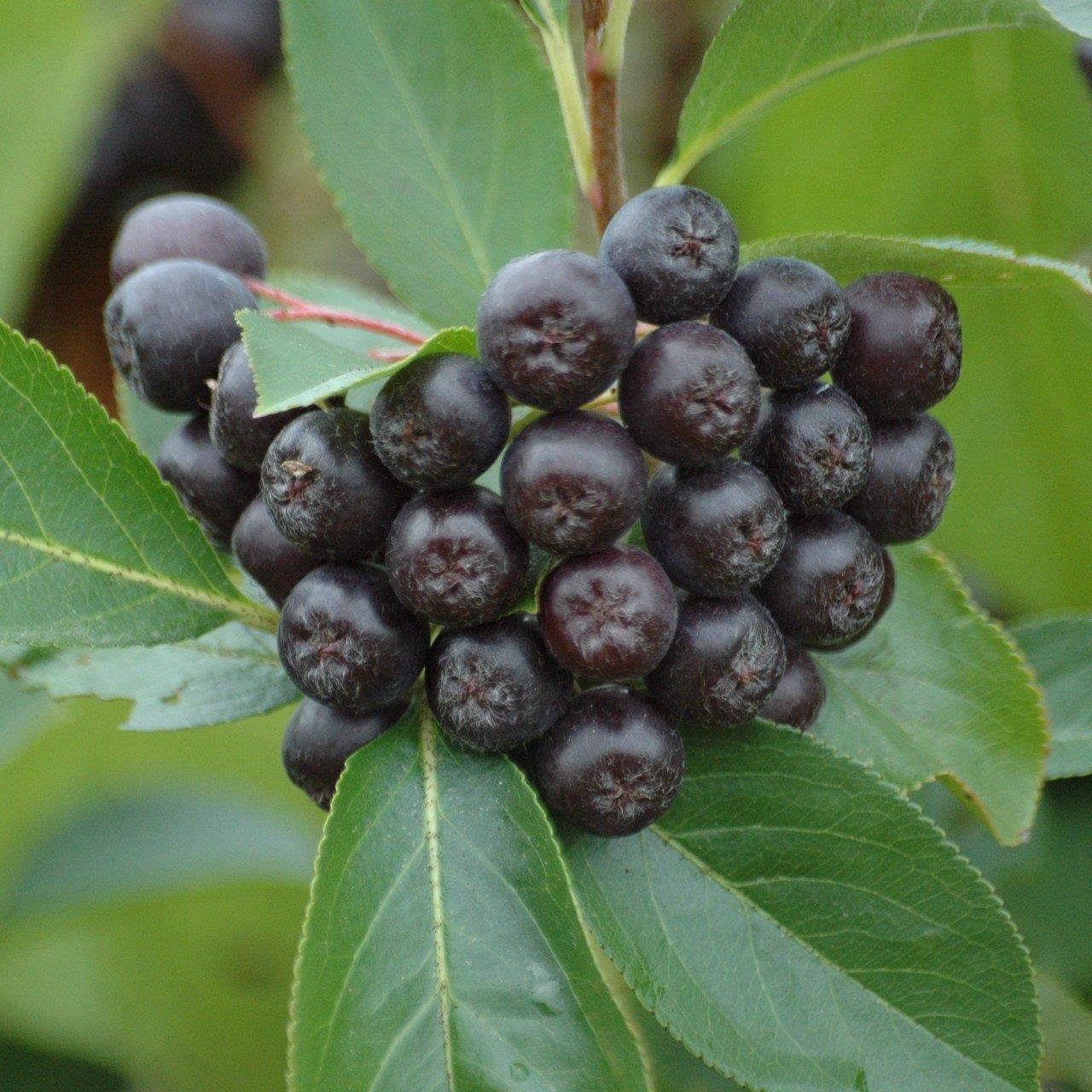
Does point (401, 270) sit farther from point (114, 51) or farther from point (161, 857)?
point (114, 51)

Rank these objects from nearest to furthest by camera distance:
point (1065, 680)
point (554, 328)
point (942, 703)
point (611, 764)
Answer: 1. point (554, 328)
2. point (611, 764)
3. point (942, 703)
4. point (1065, 680)

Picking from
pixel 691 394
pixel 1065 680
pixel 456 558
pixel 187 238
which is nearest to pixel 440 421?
pixel 456 558

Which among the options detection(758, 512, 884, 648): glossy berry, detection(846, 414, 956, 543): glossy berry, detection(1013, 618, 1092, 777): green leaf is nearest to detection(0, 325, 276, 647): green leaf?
detection(758, 512, 884, 648): glossy berry

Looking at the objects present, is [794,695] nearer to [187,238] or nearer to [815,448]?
[815,448]

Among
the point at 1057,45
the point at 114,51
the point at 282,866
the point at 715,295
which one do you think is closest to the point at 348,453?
the point at 715,295

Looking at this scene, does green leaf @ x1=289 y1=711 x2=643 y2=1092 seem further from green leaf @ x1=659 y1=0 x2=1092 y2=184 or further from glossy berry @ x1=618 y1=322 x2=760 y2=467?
green leaf @ x1=659 y1=0 x2=1092 y2=184

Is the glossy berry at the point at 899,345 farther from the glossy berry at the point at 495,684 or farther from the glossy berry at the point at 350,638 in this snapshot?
the glossy berry at the point at 350,638
